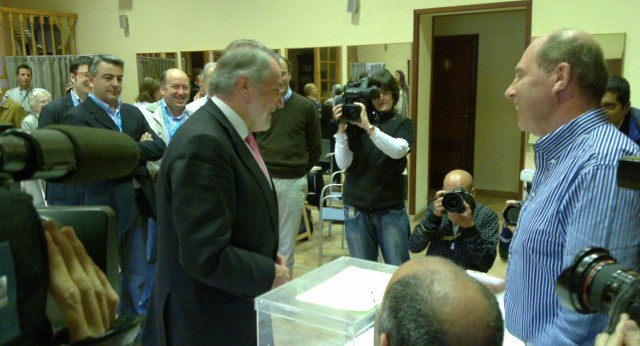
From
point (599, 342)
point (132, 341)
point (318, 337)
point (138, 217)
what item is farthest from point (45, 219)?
point (138, 217)

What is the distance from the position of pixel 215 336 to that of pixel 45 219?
3.47 feet

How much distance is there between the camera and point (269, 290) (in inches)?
59.9

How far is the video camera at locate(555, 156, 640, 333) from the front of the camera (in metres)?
0.79

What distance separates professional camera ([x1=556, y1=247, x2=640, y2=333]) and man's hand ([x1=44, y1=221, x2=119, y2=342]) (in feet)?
2.30

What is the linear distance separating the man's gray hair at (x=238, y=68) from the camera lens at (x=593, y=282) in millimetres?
997

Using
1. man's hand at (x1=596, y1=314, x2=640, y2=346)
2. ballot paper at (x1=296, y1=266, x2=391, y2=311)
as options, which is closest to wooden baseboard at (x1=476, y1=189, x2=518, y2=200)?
ballot paper at (x1=296, y1=266, x2=391, y2=311)

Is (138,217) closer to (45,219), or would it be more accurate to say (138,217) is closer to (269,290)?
(269,290)

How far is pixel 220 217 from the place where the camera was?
1.39 m

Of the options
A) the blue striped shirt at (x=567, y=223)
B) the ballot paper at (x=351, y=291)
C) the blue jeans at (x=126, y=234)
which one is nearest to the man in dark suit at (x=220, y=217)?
the ballot paper at (x=351, y=291)

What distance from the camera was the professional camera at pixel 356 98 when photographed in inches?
108

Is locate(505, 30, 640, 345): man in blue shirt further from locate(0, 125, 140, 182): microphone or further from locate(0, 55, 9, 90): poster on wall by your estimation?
locate(0, 55, 9, 90): poster on wall

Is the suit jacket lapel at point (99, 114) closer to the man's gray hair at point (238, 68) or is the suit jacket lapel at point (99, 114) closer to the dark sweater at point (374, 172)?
the dark sweater at point (374, 172)

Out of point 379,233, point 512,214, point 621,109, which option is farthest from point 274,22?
point 512,214

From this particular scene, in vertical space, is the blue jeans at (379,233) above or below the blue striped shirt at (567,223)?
below
